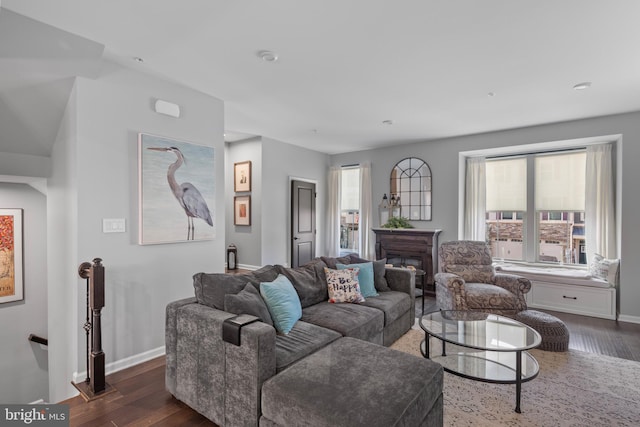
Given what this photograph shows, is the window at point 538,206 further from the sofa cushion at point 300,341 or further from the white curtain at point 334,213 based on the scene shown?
the sofa cushion at point 300,341

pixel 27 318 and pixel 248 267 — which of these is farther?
pixel 248 267

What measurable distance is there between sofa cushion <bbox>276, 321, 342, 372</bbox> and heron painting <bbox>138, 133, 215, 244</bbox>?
161 cm

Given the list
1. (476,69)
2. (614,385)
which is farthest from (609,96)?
(614,385)

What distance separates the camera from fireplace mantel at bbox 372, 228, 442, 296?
5508mm

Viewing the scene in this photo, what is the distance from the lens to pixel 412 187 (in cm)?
605

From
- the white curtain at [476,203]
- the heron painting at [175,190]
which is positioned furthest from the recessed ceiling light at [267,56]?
the white curtain at [476,203]

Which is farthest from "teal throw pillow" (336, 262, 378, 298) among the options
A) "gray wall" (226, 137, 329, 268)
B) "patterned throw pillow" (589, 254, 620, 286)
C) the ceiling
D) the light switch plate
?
"patterned throw pillow" (589, 254, 620, 286)

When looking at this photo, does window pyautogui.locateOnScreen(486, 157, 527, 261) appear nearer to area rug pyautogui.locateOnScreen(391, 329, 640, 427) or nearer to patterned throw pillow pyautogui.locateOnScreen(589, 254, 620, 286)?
patterned throw pillow pyautogui.locateOnScreen(589, 254, 620, 286)

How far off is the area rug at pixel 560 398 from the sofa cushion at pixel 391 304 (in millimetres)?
713

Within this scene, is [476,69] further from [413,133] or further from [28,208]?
[28,208]

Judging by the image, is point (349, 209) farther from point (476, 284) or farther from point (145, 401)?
point (145, 401)

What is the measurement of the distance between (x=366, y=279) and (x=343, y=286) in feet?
1.20

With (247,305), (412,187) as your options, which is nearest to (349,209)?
(412,187)

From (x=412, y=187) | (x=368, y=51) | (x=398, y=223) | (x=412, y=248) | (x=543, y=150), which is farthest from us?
(x=412, y=187)
